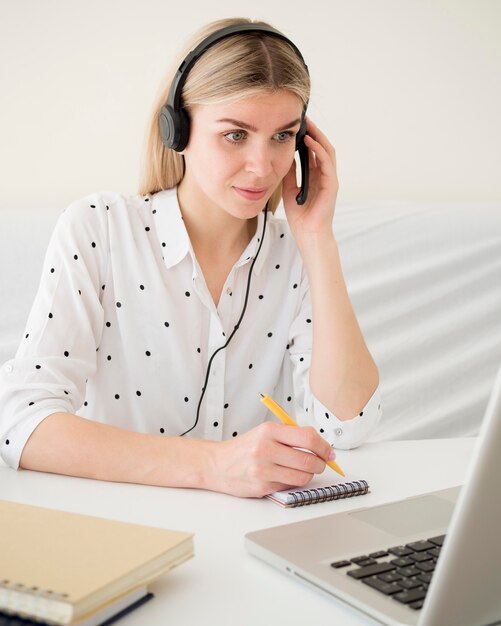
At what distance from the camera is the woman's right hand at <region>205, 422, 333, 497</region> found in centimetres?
84

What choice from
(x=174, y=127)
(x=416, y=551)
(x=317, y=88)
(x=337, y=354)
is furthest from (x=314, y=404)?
(x=317, y=88)

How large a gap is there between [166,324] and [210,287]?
4.0 inches

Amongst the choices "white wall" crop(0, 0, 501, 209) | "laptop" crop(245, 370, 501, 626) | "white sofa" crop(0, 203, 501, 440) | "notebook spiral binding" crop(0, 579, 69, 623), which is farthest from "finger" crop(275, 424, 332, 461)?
"white wall" crop(0, 0, 501, 209)

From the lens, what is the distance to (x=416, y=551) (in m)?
0.63

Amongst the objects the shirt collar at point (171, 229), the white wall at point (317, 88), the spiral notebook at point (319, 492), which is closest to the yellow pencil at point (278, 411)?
the spiral notebook at point (319, 492)

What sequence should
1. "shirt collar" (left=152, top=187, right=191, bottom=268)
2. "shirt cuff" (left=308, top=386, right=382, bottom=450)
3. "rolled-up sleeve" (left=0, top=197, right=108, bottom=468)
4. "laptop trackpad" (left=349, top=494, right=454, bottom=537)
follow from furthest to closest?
"shirt collar" (left=152, top=187, right=191, bottom=268)
"shirt cuff" (left=308, top=386, right=382, bottom=450)
"rolled-up sleeve" (left=0, top=197, right=108, bottom=468)
"laptop trackpad" (left=349, top=494, right=454, bottom=537)

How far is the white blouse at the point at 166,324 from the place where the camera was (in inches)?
45.4

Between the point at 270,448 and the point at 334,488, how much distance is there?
0.08 meters

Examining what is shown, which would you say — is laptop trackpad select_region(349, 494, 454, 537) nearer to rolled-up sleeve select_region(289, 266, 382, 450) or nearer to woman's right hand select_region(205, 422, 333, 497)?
woman's right hand select_region(205, 422, 333, 497)

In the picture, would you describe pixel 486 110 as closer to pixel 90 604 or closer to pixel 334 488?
pixel 334 488

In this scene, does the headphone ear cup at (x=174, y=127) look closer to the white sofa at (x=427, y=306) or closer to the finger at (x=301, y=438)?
the finger at (x=301, y=438)

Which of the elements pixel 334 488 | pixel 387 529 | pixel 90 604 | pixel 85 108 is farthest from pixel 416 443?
pixel 85 108

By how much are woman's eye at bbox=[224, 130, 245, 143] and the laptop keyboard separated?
68 centimetres

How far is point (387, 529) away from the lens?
0.70m
